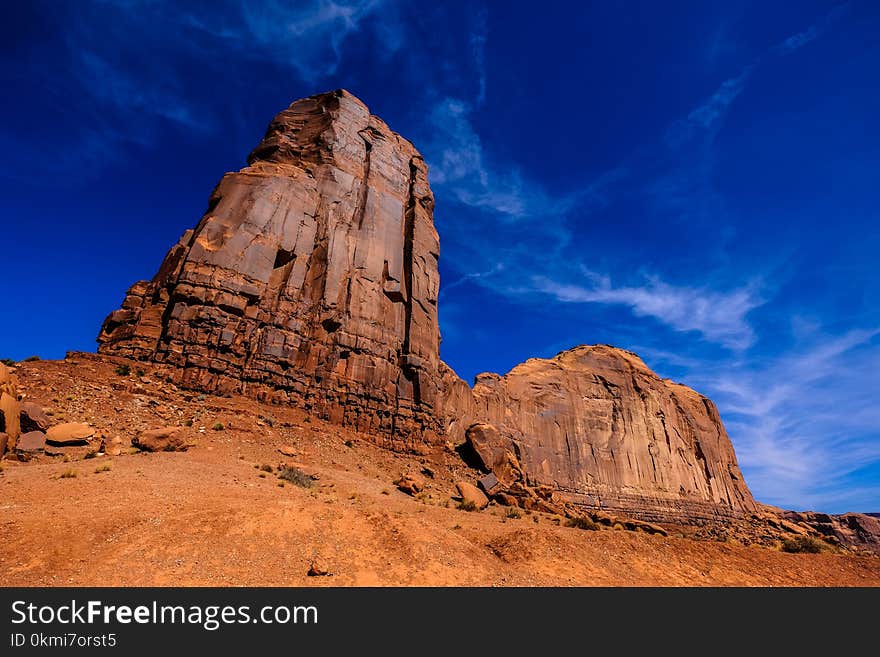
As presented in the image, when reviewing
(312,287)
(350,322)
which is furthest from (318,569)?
(312,287)

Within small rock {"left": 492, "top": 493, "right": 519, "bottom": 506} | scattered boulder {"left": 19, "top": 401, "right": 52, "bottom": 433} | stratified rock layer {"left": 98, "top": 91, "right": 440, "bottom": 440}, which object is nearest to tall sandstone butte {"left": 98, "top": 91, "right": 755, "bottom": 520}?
stratified rock layer {"left": 98, "top": 91, "right": 440, "bottom": 440}

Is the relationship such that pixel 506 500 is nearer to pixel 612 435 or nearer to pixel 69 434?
pixel 69 434

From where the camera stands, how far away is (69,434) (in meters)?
14.9

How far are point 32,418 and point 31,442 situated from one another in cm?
109

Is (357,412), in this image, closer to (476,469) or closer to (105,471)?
(476,469)

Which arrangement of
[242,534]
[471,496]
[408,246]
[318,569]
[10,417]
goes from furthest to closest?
1. [408,246]
2. [471,496]
3. [10,417]
4. [242,534]
5. [318,569]

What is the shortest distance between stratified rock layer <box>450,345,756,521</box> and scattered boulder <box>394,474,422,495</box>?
15.8 meters

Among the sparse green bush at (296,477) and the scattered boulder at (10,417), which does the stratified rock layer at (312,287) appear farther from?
the sparse green bush at (296,477)

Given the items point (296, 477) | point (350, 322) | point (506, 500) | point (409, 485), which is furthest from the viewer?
point (350, 322)

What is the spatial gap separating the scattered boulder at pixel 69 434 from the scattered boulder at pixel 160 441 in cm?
150

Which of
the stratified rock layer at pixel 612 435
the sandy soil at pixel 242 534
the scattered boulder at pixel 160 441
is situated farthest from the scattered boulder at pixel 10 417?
the stratified rock layer at pixel 612 435

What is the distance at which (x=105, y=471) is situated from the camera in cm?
1295

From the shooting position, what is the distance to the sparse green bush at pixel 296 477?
645 inches

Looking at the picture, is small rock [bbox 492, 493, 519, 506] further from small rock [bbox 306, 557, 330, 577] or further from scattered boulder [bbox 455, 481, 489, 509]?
small rock [bbox 306, 557, 330, 577]
